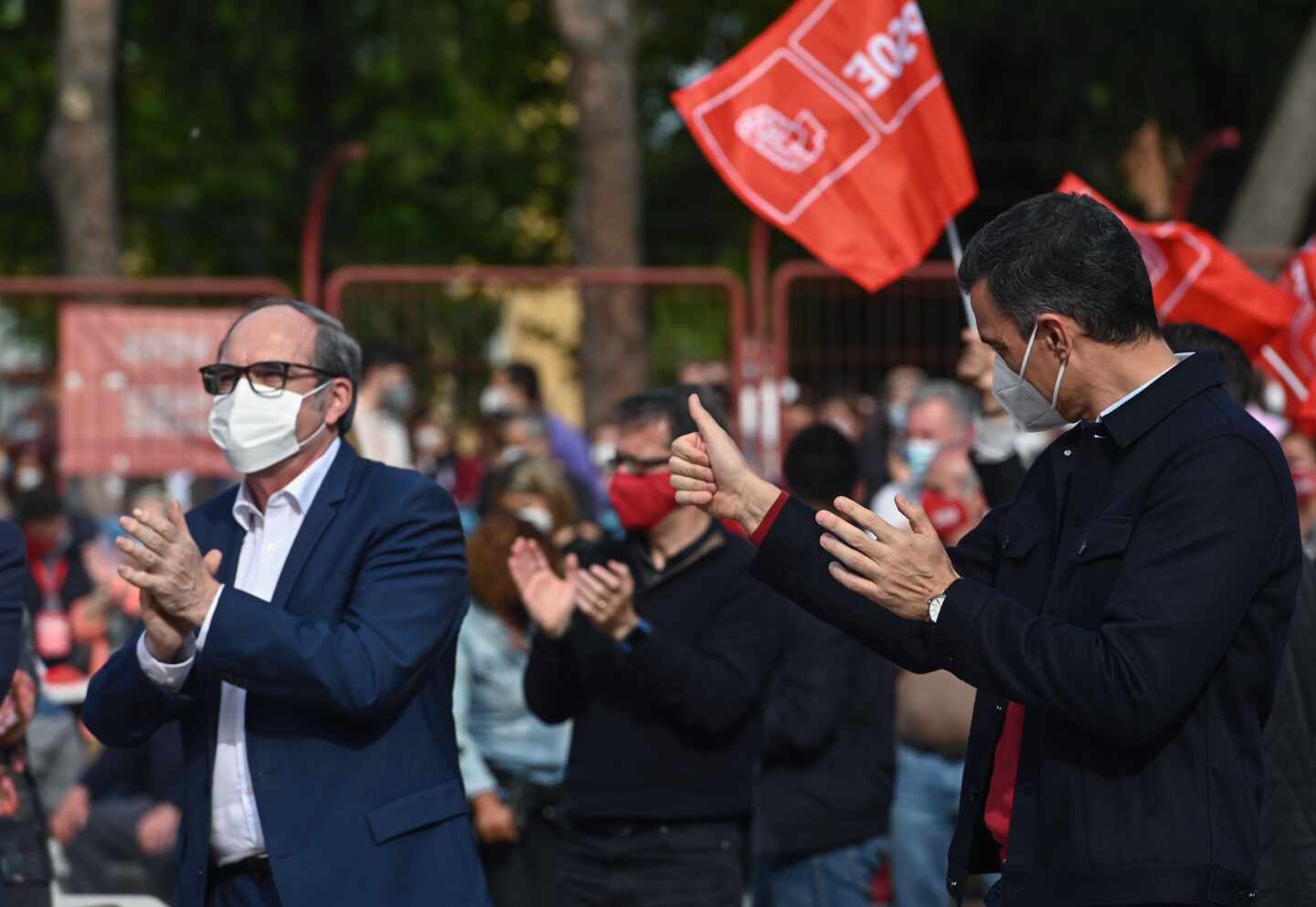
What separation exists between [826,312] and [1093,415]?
7451mm

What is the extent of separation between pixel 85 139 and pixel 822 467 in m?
10.0

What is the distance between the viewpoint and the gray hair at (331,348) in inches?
166

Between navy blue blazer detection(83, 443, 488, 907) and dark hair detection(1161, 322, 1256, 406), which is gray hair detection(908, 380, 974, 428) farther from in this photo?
navy blue blazer detection(83, 443, 488, 907)

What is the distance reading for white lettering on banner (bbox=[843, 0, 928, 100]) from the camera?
248 inches

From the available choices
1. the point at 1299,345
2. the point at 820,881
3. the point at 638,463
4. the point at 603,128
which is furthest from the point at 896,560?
the point at 603,128

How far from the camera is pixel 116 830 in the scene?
763 centimetres

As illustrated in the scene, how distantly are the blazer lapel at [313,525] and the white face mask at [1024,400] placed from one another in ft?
4.72

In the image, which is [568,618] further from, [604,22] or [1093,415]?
[604,22]

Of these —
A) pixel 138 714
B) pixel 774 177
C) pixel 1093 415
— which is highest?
pixel 774 177

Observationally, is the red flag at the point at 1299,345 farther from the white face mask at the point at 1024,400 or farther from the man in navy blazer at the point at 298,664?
the man in navy blazer at the point at 298,664

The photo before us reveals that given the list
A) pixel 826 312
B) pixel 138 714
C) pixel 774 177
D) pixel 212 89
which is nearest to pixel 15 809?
pixel 138 714

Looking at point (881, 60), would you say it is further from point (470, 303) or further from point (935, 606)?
point (470, 303)

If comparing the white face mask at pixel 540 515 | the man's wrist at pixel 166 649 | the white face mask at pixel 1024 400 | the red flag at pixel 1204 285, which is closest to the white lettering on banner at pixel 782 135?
the red flag at pixel 1204 285

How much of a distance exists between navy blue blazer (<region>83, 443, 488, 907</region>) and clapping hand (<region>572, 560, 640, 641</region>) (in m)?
0.74
